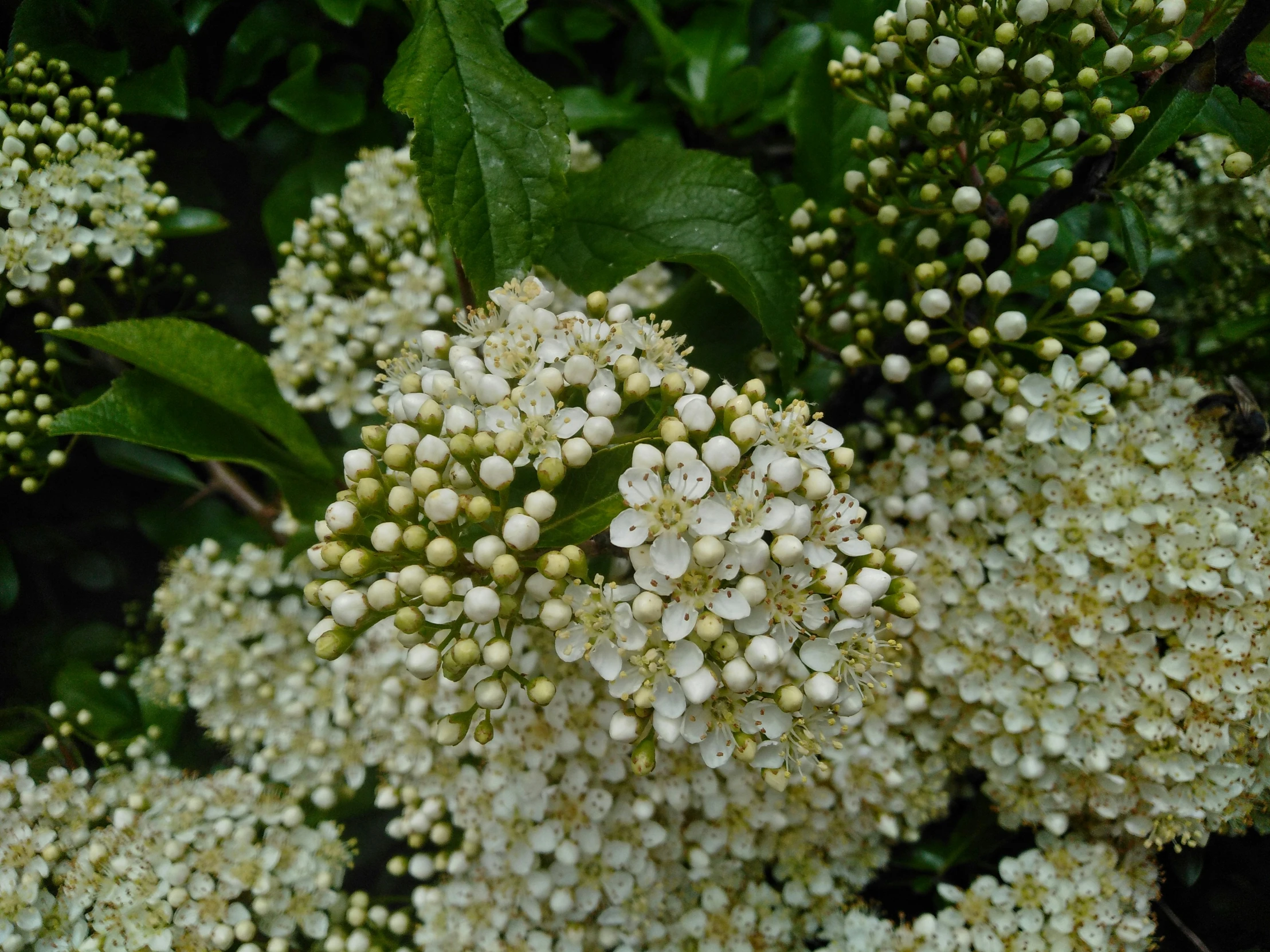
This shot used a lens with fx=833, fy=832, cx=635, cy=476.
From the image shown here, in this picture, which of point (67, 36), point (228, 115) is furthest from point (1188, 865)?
point (67, 36)

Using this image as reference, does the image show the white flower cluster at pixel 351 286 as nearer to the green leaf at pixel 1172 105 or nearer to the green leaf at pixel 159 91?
the green leaf at pixel 159 91

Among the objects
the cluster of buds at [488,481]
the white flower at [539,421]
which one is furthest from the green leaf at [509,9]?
the white flower at [539,421]

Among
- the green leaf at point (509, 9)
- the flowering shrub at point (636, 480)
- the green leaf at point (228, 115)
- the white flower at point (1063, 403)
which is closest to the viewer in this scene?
the flowering shrub at point (636, 480)

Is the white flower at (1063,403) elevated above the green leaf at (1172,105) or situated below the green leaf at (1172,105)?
below

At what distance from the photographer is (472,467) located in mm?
1181

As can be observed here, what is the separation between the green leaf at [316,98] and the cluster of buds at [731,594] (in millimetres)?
1274

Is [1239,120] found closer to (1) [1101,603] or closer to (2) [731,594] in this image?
(1) [1101,603]

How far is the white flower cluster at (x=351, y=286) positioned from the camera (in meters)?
1.87

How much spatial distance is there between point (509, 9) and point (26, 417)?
1225mm

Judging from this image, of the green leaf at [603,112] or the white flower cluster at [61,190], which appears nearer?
the white flower cluster at [61,190]

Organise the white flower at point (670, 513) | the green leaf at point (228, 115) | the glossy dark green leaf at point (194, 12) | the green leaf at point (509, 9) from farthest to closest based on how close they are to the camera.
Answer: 1. the green leaf at point (228, 115)
2. the glossy dark green leaf at point (194, 12)
3. the green leaf at point (509, 9)
4. the white flower at point (670, 513)

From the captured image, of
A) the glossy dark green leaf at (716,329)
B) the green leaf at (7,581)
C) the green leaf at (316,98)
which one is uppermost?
the green leaf at (316,98)

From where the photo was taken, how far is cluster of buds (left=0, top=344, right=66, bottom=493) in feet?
5.37

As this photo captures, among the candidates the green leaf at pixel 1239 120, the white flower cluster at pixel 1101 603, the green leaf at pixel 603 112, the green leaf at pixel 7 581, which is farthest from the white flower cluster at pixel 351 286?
the green leaf at pixel 1239 120
